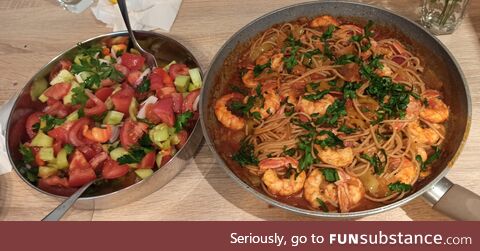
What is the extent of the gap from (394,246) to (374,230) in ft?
0.35

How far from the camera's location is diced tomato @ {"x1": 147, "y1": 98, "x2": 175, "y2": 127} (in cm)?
177

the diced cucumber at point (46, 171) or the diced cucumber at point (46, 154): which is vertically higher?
the diced cucumber at point (46, 154)

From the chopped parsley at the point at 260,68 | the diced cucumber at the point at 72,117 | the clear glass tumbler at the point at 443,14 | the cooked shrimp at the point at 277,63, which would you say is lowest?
the diced cucumber at the point at 72,117

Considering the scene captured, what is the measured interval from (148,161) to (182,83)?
0.40m

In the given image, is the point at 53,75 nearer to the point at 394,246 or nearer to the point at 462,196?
the point at 394,246

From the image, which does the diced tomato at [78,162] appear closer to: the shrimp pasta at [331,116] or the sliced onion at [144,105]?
the sliced onion at [144,105]

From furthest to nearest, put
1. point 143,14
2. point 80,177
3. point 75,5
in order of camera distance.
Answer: point 75,5 < point 143,14 < point 80,177

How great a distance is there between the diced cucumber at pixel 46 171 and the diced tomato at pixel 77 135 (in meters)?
0.13

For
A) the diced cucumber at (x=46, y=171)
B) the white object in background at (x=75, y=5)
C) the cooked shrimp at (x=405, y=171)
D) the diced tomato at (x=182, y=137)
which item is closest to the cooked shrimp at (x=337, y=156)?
the cooked shrimp at (x=405, y=171)

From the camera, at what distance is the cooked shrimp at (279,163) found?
1518 mm

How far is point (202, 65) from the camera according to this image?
213 centimetres

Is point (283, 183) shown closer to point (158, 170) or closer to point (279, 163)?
point (279, 163)

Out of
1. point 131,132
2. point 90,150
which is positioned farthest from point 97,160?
point 131,132

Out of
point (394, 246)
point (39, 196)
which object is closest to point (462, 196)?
point (394, 246)
